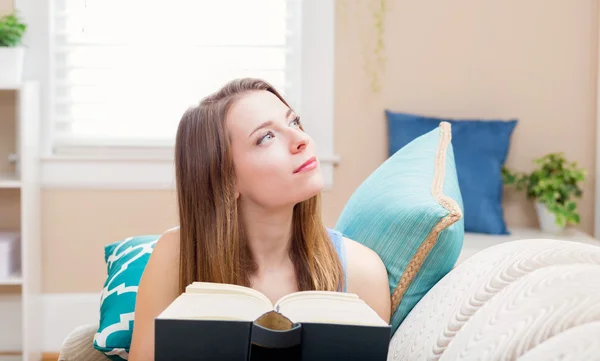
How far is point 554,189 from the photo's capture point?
9.90ft

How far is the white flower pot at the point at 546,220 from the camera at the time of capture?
303cm

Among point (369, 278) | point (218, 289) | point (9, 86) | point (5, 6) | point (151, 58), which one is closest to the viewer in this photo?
point (218, 289)

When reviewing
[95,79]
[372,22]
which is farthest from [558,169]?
[95,79]

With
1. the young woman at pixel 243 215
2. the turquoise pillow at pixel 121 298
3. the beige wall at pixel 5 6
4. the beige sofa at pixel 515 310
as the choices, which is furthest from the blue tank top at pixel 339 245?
the beige wall at pixel 5 6

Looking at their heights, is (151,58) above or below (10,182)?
above

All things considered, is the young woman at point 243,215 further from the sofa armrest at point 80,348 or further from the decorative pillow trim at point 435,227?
the sofa armrest at point 80,348

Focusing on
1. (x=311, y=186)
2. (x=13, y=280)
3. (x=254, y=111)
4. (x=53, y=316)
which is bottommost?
(x=53, y=316)

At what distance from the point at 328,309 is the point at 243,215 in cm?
55

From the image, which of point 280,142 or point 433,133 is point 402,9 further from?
point 280,142

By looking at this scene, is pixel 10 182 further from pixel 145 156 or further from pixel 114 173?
pixel 145 156

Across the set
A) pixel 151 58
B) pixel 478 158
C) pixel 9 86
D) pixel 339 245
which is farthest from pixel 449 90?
pixel 339 245

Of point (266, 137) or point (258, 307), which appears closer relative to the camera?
point (258, 307)

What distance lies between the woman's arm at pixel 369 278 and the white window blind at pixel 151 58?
1985 mm

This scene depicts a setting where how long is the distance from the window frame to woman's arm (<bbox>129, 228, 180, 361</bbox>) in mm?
1865
